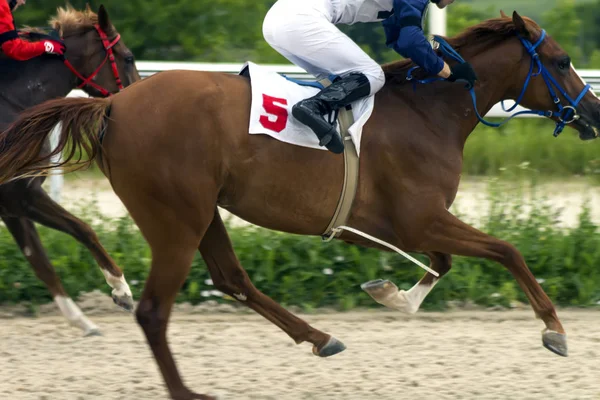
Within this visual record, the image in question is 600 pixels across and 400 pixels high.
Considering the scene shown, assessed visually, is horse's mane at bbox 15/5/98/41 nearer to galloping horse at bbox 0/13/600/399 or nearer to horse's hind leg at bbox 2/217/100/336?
horse's hind leg at bbox 2/217/100/336

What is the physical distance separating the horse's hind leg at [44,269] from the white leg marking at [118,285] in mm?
227

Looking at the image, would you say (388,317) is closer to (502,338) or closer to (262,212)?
(502,338)

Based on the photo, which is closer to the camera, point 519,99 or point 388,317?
point 519,99

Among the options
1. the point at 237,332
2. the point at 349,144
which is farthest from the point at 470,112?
the point at 237,332

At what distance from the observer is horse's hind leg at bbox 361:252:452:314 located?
16.3 feet

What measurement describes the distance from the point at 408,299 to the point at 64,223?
80.9 inches

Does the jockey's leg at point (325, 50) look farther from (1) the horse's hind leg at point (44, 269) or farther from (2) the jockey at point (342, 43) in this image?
(1) the horse's hind leg at point (44, 269)

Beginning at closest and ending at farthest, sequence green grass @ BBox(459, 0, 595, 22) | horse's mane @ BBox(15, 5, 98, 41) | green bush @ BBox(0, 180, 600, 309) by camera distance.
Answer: green bush @ BBox(0, 180, 600, 309), horse's mane @ BBox(15, 5, 98, 41), green grass @ BBox(459, 0, 595, 22)

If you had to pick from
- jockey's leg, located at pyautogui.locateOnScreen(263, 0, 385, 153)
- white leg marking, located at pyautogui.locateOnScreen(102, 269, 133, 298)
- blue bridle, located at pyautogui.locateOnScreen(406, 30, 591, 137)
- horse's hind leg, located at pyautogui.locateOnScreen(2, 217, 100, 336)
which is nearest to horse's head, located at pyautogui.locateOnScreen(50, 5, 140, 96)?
horse's hind leg, located at pyautogui.locateOnScreen(2, 217, 100, 336)

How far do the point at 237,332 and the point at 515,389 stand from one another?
1.65m

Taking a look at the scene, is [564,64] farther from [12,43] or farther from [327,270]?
[12,43]

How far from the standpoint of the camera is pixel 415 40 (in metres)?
4.55

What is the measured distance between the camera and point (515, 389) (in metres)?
4.52

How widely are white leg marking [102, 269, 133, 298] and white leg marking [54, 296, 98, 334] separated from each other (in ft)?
0.74
